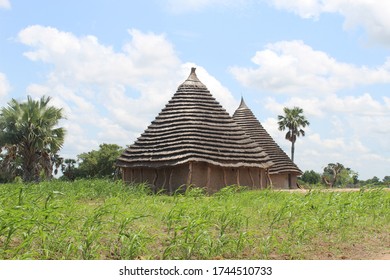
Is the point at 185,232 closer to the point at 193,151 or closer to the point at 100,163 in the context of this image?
the point at 193,151

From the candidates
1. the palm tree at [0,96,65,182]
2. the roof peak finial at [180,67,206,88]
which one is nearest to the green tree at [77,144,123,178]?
the palm tree at [0,96,65,182]

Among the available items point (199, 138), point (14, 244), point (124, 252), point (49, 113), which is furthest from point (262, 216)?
point (49, 113)

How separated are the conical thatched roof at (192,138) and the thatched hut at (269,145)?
680 cm

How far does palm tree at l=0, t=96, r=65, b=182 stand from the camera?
22.8 m

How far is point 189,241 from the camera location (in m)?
6.47

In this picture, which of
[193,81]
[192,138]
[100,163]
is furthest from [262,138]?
[100,163]

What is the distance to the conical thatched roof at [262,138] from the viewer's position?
2631cm

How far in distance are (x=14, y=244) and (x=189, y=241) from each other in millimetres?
2216

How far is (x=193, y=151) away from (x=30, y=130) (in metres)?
9.48

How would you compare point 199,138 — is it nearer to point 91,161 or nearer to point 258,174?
point 258,174

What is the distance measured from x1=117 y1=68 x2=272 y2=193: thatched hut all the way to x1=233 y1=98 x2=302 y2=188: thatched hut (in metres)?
6.72

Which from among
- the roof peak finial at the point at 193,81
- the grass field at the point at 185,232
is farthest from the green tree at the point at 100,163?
the grass field at the point at 185,232

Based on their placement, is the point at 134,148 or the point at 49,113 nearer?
the point at 134,148

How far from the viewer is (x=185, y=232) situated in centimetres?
648
